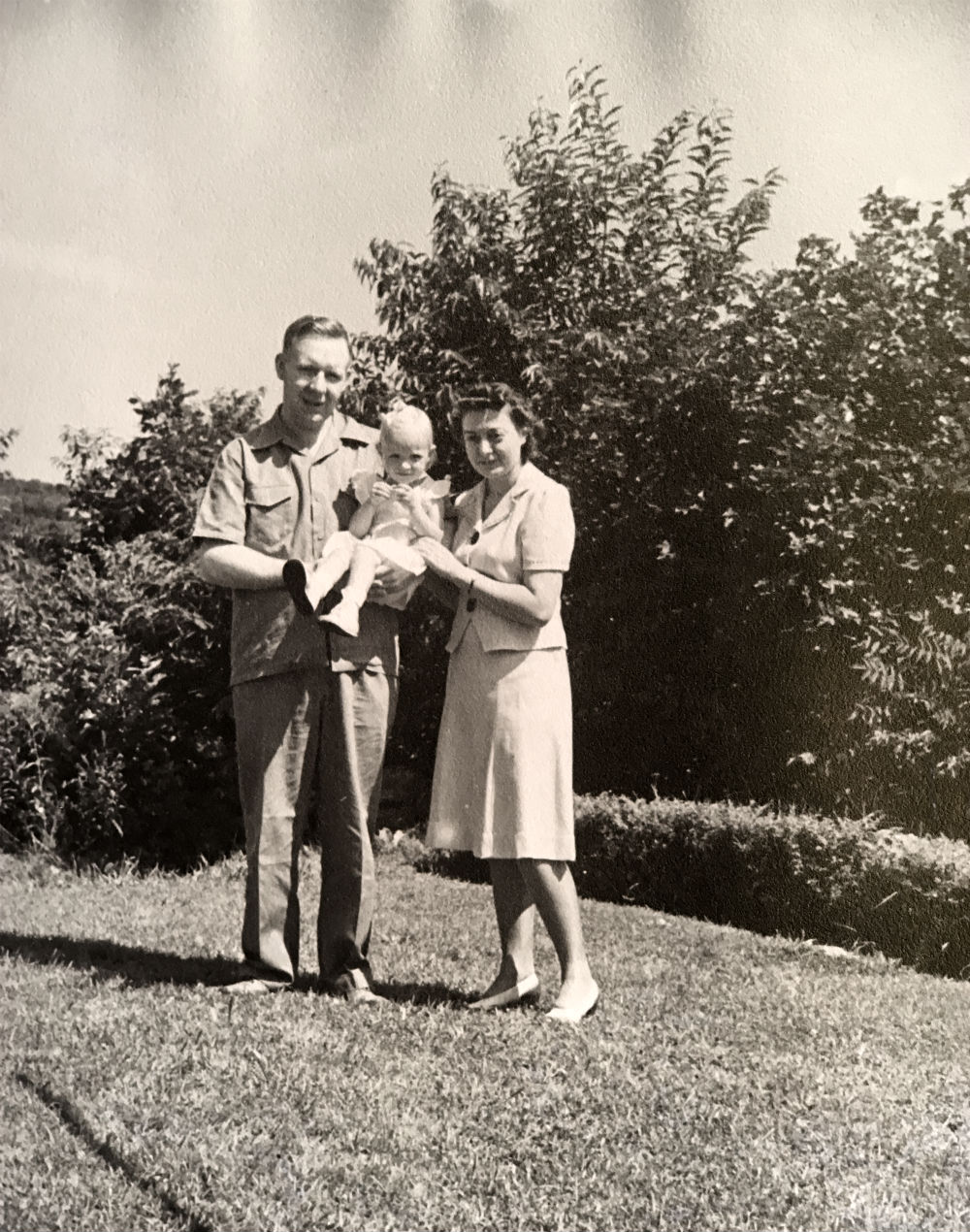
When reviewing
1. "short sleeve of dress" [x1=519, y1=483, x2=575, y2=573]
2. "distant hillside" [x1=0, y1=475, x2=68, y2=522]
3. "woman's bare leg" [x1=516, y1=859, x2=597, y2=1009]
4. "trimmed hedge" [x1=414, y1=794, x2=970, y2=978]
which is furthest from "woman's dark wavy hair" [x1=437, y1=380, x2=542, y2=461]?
"distant hillside" [x1=0, y1=475, x2=68, y2=522]

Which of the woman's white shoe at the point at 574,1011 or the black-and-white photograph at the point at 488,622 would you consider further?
the woman's white shoe at the point at 574,1011

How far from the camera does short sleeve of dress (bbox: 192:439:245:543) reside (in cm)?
405

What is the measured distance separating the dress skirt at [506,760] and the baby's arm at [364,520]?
0.46 meters

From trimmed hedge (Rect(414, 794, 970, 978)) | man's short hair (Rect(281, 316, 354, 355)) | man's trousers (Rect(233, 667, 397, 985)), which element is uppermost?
man's short hair (Rect(281, 316, 354, 355))

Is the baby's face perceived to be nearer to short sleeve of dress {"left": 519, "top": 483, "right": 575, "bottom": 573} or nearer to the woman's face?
the woman's face

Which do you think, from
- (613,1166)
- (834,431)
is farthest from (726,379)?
(613,1166)

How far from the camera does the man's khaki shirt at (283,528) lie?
159 inches

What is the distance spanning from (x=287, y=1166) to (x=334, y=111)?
3965mm

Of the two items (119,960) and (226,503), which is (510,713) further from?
(119,960)

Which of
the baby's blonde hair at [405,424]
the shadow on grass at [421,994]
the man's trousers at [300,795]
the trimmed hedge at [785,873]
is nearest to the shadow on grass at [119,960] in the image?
the man's trousers at [300,795]

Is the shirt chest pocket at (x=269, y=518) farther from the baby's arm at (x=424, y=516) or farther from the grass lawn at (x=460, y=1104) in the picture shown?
the grass lawn at (x=460, y=1104)

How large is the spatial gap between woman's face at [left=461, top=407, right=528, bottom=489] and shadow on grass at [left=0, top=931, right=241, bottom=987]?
6.13 feet

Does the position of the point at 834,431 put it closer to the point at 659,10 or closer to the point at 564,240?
the point at 564,240

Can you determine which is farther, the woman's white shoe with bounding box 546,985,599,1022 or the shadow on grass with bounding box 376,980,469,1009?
the shadow on grass with bounding box 376,980,469,1009
